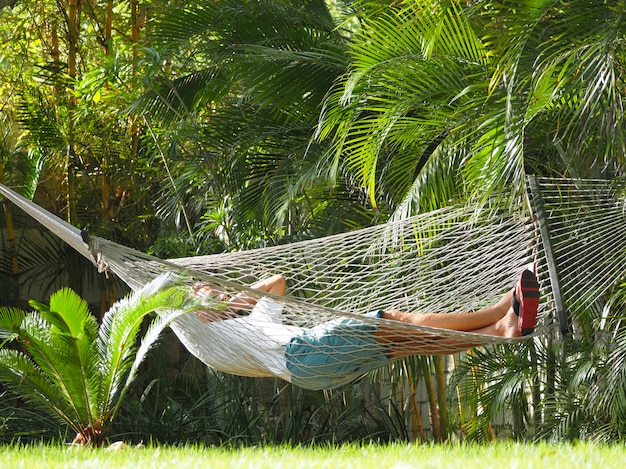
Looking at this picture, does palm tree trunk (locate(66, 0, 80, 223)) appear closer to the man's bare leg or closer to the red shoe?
the man's bare leg

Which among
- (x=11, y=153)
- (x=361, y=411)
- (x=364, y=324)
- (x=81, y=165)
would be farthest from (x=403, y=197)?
(x=11, y=153)

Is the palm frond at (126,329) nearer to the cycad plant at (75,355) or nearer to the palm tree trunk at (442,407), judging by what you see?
the cycad plant at (75,355)

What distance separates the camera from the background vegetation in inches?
115

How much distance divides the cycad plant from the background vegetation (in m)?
0.59

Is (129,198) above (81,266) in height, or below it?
above

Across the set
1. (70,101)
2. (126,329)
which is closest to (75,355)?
(126,329)

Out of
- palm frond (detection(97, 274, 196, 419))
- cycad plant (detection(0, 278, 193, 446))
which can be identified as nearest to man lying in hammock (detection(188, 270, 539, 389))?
palm frond (detection(97, 274, 196, 419))

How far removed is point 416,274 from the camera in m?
3.52

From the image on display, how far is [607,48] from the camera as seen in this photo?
2.44 m

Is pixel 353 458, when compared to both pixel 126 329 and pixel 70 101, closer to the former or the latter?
pixel 126 329

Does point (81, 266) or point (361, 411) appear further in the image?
point (81, 266)

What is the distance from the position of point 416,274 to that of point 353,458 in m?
1.21

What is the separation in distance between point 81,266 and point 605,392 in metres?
3.47

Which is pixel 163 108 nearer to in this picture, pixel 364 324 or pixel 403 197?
pixel 403 197
